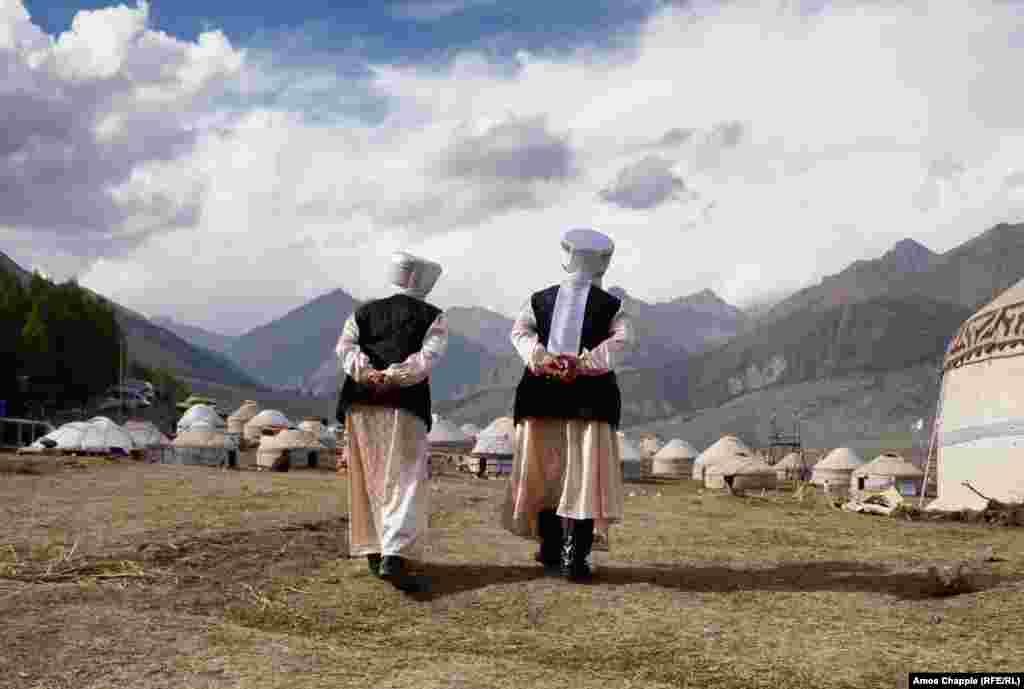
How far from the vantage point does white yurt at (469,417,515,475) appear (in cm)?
3331

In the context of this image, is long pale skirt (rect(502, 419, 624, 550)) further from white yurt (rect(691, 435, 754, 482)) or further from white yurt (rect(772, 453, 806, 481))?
white yurt (rect(772, 453, 806, 481))

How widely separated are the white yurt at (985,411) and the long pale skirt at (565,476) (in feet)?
28.5

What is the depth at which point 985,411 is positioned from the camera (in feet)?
45.3

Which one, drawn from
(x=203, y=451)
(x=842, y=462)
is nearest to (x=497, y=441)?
(x=203, y=451)

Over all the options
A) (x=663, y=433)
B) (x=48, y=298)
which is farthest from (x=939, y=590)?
(x=663, y=433)

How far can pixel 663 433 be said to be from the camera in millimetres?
114062

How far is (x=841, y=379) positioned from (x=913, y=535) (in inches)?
4880

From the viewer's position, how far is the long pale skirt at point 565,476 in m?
6.02

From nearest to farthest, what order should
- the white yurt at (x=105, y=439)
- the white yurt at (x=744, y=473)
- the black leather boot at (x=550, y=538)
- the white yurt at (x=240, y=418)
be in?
1. the black leather boot at (x=550, y=538)
2. the white yurt at (x=105, y=439)
3. the white yurt at (x=744, y=473)
4. the white yurt at (x=240, y=418)

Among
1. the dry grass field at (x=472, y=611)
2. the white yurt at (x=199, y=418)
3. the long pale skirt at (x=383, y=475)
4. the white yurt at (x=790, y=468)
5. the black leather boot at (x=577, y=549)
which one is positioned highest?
the white yurt at (x=199, y=418)

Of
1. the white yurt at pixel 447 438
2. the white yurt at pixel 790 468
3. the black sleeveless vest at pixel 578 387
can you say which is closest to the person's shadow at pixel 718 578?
the black sleeveless vest at pixel 578 387

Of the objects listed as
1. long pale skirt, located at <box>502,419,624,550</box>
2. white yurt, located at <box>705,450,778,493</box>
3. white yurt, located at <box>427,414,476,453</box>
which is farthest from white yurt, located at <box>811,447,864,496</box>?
long pale skirt, located at <box>502,419,624,550</box>

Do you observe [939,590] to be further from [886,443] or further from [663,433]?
[663,433]

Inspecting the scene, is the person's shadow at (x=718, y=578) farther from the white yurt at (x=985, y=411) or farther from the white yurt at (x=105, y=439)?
the white yurt at (x=105, y=439)
